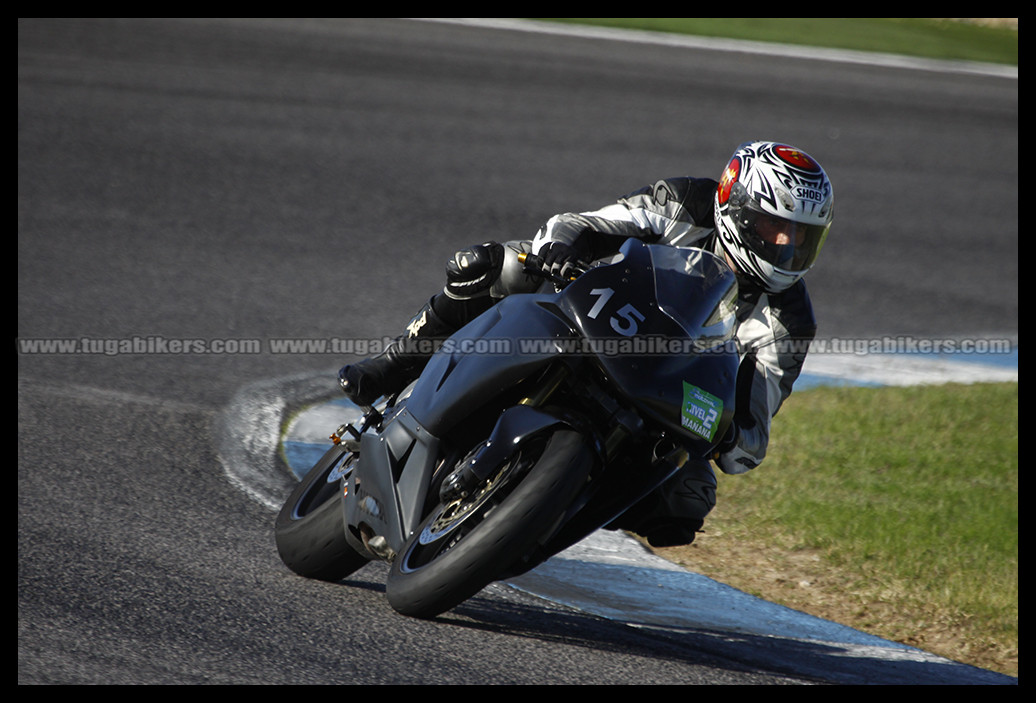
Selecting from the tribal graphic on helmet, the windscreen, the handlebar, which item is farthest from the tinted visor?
the handlebar

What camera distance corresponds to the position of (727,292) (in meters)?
3.50

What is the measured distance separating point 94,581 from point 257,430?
189 centimetres

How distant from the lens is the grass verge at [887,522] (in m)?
4.47

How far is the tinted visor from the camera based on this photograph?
12.6ft

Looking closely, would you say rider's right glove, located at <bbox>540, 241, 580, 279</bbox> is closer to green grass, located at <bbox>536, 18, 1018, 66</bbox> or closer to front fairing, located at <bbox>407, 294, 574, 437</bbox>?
front fairing, located at <bbox>407, 294, 574, 437</bbox>

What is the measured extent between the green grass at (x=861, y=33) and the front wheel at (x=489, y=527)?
14821 mm

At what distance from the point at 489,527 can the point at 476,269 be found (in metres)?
Answer: 1.17

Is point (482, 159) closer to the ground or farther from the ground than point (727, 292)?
closer to the ground

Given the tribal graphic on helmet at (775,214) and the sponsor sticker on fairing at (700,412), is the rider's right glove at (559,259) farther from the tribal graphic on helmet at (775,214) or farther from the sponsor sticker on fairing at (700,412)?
the tribal graphic on helmet at (775,214)

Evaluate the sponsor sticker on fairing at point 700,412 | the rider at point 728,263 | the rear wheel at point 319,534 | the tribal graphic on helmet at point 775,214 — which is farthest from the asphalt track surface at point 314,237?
the tribal graphic on helmet at point 775,214

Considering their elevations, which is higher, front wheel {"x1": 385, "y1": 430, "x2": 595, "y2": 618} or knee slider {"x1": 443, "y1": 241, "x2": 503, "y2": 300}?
knee slider {"x1": 443, "y1": 241, "x2": 503, "y2": 300}

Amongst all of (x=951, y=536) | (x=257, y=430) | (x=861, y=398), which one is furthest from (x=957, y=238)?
(x=257, y=430)
